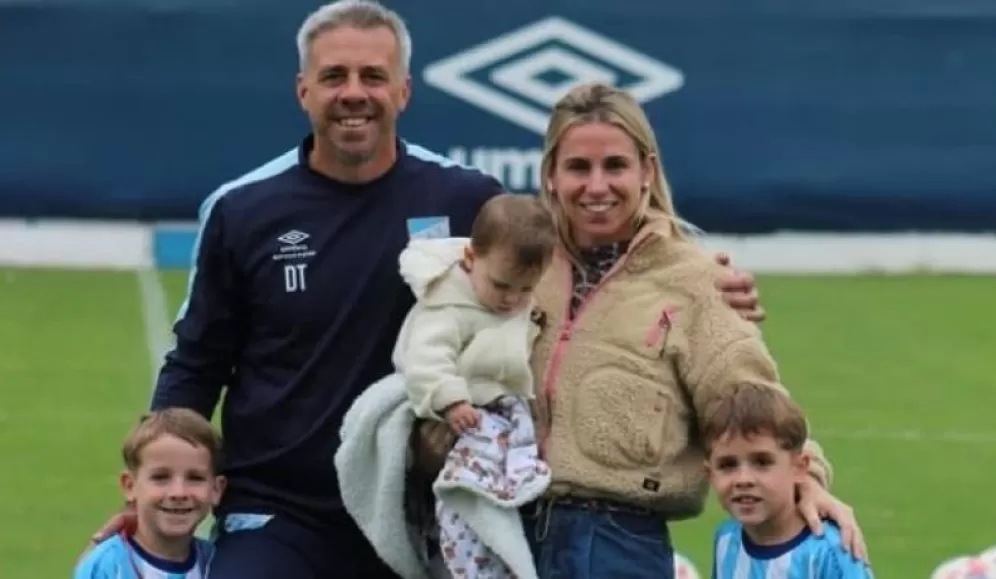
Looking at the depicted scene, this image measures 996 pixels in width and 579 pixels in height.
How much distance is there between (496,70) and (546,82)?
13.7 inches

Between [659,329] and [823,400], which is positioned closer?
[659,329]

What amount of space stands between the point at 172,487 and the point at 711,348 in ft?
4.25

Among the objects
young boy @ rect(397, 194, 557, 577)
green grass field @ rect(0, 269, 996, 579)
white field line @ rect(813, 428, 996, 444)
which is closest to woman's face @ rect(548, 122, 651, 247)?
young boy @ rect(397, 194, 557, 577)

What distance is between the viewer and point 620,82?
15.8 meters

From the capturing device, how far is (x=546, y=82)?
52.2ft

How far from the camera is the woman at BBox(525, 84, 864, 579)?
5.22m

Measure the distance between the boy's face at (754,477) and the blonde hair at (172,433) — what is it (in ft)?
3.89

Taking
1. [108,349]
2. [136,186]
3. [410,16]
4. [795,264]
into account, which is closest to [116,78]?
[136,186]

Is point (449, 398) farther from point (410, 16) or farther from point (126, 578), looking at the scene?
point (410, 16)

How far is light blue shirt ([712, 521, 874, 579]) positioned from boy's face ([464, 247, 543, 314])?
0.74 meters

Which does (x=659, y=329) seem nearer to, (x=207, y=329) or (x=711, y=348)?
(x=711, y=348)

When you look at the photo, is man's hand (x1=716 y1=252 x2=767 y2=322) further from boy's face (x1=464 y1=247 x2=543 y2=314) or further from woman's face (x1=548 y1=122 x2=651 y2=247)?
boy's face (x1=464 y1=247 x2=543 y2=314)

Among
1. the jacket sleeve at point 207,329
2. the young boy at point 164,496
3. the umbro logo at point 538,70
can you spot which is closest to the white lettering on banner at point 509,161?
the umbro logo at point 538,70

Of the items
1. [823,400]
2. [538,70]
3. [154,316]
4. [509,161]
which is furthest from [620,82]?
[823,400]
